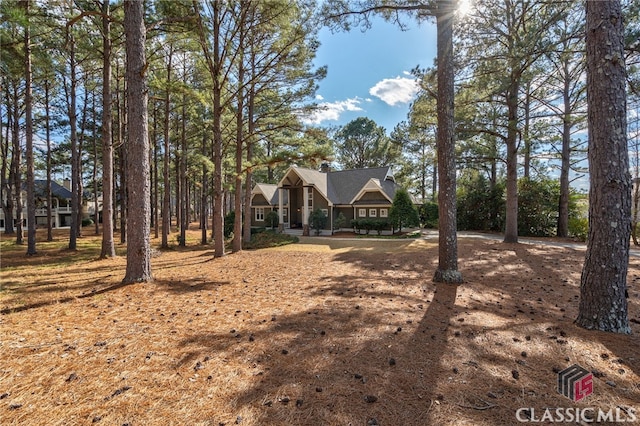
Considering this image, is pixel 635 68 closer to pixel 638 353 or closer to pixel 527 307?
pixel 527 307

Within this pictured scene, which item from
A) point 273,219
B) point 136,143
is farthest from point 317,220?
A: point 136,143

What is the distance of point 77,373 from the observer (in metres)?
2.78

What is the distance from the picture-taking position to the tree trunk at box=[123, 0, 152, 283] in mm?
6133

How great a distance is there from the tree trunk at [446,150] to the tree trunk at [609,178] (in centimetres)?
264

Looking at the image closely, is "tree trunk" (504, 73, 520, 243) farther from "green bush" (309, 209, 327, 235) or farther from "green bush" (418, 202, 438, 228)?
"green bush" (309, 209, 327, 235)

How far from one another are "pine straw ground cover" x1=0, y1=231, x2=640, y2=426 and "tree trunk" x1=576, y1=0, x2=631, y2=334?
1.46 feet

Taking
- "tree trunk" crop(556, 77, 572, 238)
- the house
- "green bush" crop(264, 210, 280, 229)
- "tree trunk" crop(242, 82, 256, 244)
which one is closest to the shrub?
the house

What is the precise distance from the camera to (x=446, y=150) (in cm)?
656

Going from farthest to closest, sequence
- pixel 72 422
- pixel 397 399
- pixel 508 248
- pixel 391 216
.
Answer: pixel 391 216
pixel 508 248
pixel 397 399
pixel 72 422

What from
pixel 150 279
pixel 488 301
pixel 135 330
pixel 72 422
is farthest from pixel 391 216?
pixel 72 422

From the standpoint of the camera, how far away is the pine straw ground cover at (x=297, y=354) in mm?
2324

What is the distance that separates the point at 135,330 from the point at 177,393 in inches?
69.4

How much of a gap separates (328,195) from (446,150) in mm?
16585

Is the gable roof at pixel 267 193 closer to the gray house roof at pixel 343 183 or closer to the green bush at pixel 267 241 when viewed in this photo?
the gray house roof at pixel 343 183
